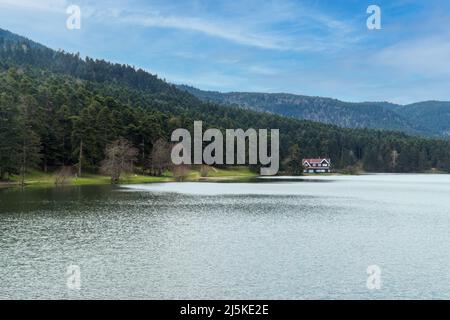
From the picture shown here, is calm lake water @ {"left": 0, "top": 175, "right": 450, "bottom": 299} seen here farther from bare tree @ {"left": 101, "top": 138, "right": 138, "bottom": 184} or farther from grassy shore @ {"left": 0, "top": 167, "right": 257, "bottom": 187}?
bare tree @ {"left": 101, "top": 138, "right": 138, "bottom": 184}

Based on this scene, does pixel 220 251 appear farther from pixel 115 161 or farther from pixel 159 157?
pixel 159 157

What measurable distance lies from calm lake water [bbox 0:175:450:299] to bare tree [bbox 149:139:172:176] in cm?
6827

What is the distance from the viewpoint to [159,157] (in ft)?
449

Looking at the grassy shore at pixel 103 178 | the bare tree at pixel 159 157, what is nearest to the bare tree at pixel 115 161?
the grassy shore at pixel 103 178

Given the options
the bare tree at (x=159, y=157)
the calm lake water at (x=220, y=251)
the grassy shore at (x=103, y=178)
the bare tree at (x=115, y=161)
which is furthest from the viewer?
the bare tree at (x=159, y=157)

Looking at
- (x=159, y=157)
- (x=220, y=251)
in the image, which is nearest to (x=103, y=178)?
(x=159, y=157)

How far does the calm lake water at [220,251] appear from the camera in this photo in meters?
27.3

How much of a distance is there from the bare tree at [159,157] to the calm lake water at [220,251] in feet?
224

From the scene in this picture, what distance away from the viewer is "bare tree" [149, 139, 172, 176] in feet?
445

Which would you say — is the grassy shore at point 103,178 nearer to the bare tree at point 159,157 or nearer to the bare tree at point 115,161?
the bare tree at point 115,161

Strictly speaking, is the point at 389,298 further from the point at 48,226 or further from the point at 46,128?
the point at 46,128

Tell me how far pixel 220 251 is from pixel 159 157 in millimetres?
101019

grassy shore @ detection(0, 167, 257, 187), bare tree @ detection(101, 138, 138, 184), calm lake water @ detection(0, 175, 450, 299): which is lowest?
calm lake water @ detection(0, 175, 450, 299)

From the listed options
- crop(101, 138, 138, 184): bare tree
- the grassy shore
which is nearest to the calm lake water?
the grassy shore
